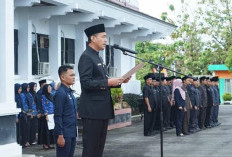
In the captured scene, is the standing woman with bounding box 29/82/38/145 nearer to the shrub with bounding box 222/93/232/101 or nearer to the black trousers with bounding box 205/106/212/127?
the black trousers with bounding box 205/106/212/127

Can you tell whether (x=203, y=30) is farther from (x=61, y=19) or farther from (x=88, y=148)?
(x=88, y=148)

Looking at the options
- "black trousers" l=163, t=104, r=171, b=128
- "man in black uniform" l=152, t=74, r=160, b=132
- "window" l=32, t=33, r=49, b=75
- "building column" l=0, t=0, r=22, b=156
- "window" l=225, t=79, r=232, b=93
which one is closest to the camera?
"building column" l=0, t=0, r=22, b=156

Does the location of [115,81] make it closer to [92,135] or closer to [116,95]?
[92,135]

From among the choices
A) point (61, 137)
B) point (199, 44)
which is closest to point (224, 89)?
point (199, 44)

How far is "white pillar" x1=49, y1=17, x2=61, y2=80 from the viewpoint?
60.0ft

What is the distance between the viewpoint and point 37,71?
17281 mm

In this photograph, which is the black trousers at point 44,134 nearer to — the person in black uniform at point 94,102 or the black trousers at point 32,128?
the black trousers at point 32,128

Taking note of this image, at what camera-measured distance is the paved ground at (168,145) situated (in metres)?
11.9

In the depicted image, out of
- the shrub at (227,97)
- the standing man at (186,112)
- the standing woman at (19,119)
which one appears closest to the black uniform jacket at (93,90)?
the standing woman at (19,119)

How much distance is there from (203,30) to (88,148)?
4376cm

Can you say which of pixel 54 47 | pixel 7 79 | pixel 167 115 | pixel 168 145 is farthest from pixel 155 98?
pixel 7 79

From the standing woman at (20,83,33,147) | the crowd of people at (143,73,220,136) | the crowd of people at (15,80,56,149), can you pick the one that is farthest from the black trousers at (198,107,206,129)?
the standing woman at (20,83,33,147)

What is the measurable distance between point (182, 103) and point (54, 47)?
5248mm

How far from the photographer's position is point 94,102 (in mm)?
5910
